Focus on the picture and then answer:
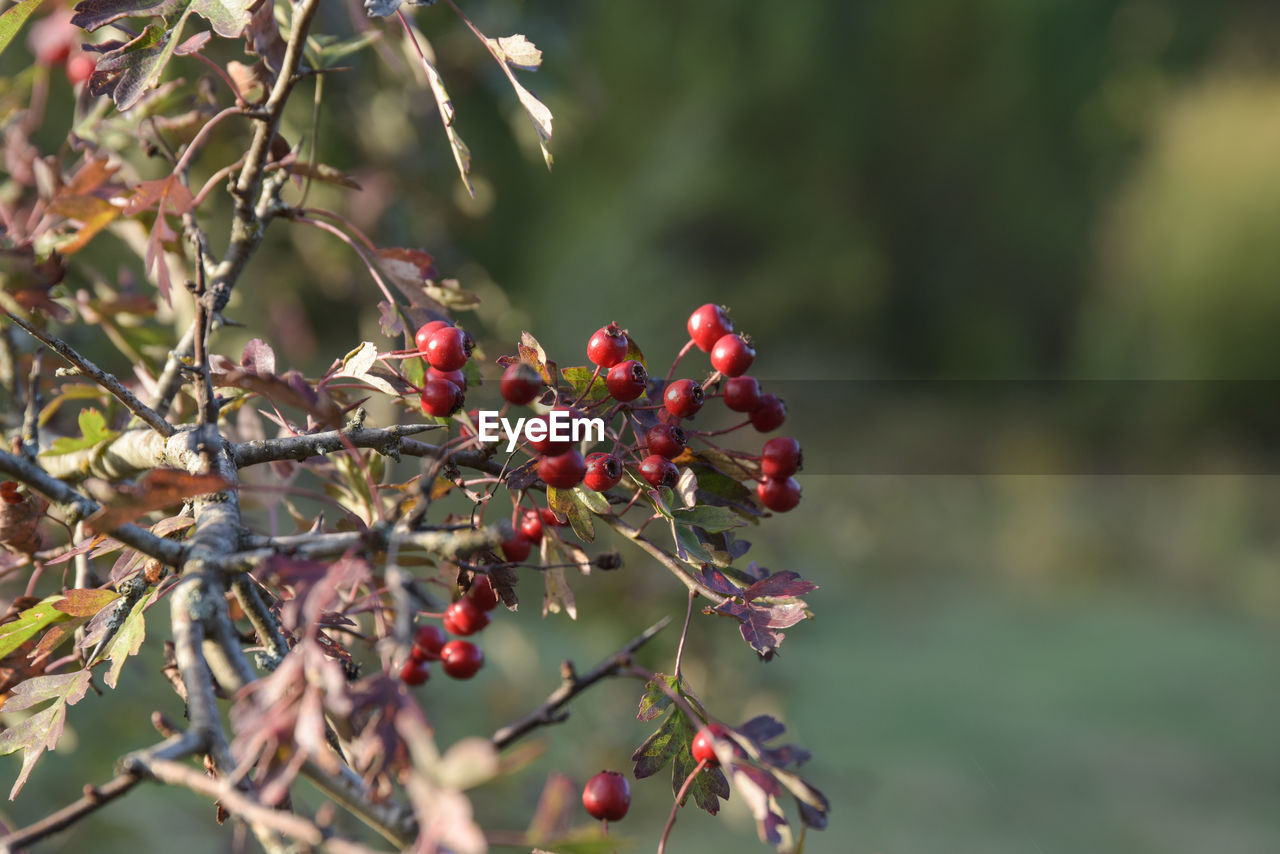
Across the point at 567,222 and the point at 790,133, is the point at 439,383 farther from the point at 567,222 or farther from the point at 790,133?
the point at 790,133

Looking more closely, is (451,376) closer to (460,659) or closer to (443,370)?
(443,370)

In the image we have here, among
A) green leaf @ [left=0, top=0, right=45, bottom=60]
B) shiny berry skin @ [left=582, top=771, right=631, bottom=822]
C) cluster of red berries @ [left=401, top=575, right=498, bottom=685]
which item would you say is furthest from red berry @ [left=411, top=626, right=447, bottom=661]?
green leaf @ [left=0, top=0, right=45, bottom=60]

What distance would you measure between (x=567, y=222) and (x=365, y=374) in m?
4.92

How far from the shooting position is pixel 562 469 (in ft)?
1.00

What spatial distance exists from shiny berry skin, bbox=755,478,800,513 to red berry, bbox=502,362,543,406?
4.6 inches

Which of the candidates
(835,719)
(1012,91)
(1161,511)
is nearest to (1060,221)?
(1012,91)

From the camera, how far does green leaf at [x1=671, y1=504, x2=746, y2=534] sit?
1.11ft

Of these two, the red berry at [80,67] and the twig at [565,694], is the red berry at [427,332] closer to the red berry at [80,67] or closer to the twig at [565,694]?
the twig at [565,694]

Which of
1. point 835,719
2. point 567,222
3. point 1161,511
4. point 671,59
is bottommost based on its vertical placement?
point 1161,511

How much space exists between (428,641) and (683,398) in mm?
160

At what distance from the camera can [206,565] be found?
0.23 m

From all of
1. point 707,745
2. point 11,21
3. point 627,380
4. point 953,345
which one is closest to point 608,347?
point 627,380

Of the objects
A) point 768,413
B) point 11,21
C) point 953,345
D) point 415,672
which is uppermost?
point 11,21

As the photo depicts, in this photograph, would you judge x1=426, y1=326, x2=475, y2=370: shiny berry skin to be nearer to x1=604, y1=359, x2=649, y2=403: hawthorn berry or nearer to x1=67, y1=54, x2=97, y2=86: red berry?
x1=604, y1=359, x2=649, y2=403: hawthorn berry
